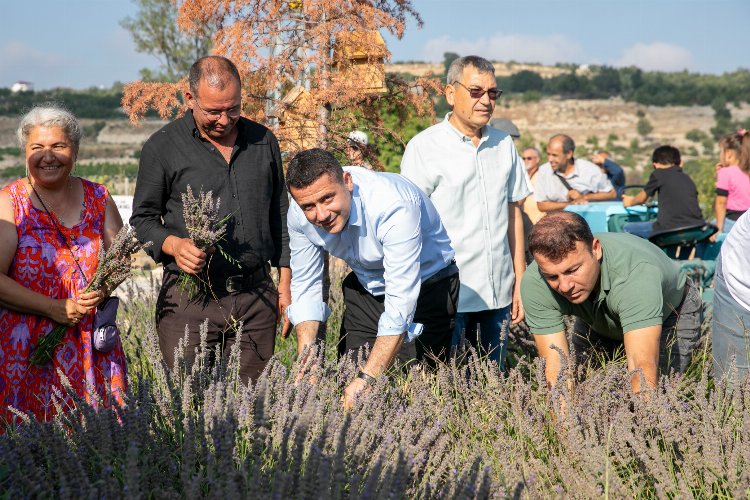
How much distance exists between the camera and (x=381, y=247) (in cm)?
348

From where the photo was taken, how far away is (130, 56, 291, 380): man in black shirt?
12.1 ft

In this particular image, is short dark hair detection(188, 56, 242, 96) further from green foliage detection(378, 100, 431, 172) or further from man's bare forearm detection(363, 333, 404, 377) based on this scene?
green foliage detection(378, 100, 431, 172)

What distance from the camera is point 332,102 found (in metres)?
4.93

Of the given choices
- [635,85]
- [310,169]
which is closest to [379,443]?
[310,169]

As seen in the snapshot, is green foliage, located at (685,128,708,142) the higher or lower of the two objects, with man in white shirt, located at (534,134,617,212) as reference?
lower

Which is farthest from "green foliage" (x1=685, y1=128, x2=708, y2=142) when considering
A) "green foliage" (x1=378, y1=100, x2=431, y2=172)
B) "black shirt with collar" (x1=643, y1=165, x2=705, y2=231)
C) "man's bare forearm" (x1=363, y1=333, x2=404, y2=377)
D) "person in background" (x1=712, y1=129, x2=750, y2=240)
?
"man's bare forearm" (x1=363, y1=333, x2=404, y2=377)

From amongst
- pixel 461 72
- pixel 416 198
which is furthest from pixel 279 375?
pixel 461 72

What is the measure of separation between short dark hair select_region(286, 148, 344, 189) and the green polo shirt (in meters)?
1.08

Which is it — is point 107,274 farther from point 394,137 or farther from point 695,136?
point 695,136

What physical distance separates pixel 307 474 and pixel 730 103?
216 feet

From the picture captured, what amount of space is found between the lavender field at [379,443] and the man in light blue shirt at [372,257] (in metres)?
0.28

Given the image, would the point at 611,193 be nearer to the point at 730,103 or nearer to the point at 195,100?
the point at 195,100

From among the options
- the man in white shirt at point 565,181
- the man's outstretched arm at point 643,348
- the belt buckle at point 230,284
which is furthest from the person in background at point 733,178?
the belt buckle at point 230,284

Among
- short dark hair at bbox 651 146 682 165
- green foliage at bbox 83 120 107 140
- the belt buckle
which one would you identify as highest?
short dark hair at bbox 651 146 682 165
